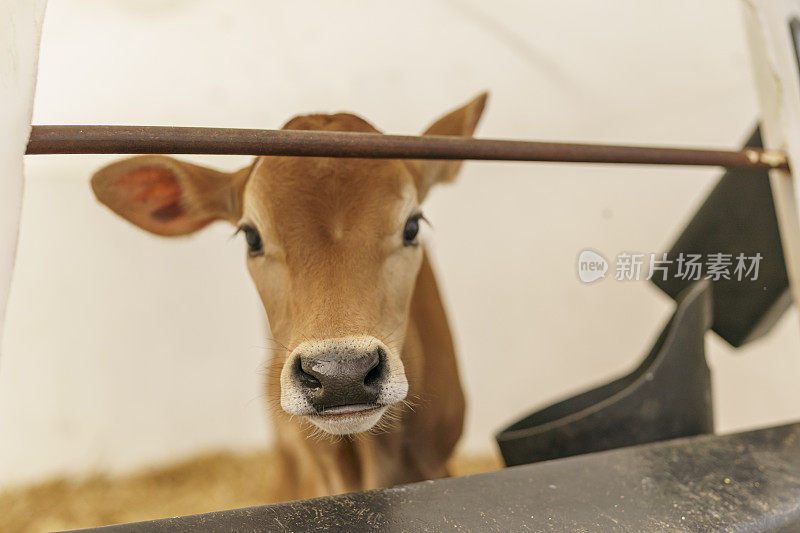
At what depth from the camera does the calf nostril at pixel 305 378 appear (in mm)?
560

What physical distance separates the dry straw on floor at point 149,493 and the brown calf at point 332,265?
615 millimetres

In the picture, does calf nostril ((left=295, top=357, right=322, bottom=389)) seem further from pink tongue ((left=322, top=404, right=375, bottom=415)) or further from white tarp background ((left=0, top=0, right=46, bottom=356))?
white tarp background ((left=0, top=0, right=46, bottom=356))

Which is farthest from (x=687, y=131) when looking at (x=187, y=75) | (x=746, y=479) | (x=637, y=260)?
(x=187, y=75)

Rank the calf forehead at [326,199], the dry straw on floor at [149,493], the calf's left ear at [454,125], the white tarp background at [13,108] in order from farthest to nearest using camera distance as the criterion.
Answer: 1. the dry straw on floor at [149,493]
2. the calf's left ear at [454,125]
3. the calf forehead at [326,199]
4. the white tarp background at [13,108]

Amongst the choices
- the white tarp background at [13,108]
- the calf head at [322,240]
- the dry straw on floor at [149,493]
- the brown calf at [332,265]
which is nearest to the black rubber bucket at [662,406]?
the brown calf at [332,265]

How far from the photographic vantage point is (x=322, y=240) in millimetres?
691

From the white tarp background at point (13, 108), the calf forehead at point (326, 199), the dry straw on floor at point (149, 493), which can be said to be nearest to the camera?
the white tarp background at point (13, 108)

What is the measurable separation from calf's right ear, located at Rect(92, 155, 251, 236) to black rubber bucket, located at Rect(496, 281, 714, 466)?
2.19ft

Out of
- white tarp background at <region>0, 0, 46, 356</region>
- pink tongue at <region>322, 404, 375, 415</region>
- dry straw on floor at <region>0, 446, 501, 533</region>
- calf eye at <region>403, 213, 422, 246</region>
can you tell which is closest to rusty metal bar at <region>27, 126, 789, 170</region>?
white tarp background at <region>0, 0, 46, 356</region>

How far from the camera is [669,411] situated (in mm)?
965

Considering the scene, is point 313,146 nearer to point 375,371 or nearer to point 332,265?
point 332,265

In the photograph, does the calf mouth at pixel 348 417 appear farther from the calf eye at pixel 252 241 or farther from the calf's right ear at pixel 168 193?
the calf's right ear at pixel 168 193

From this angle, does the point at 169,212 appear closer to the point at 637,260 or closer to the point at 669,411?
the point at 637,260

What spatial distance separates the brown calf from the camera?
571 millimetres
